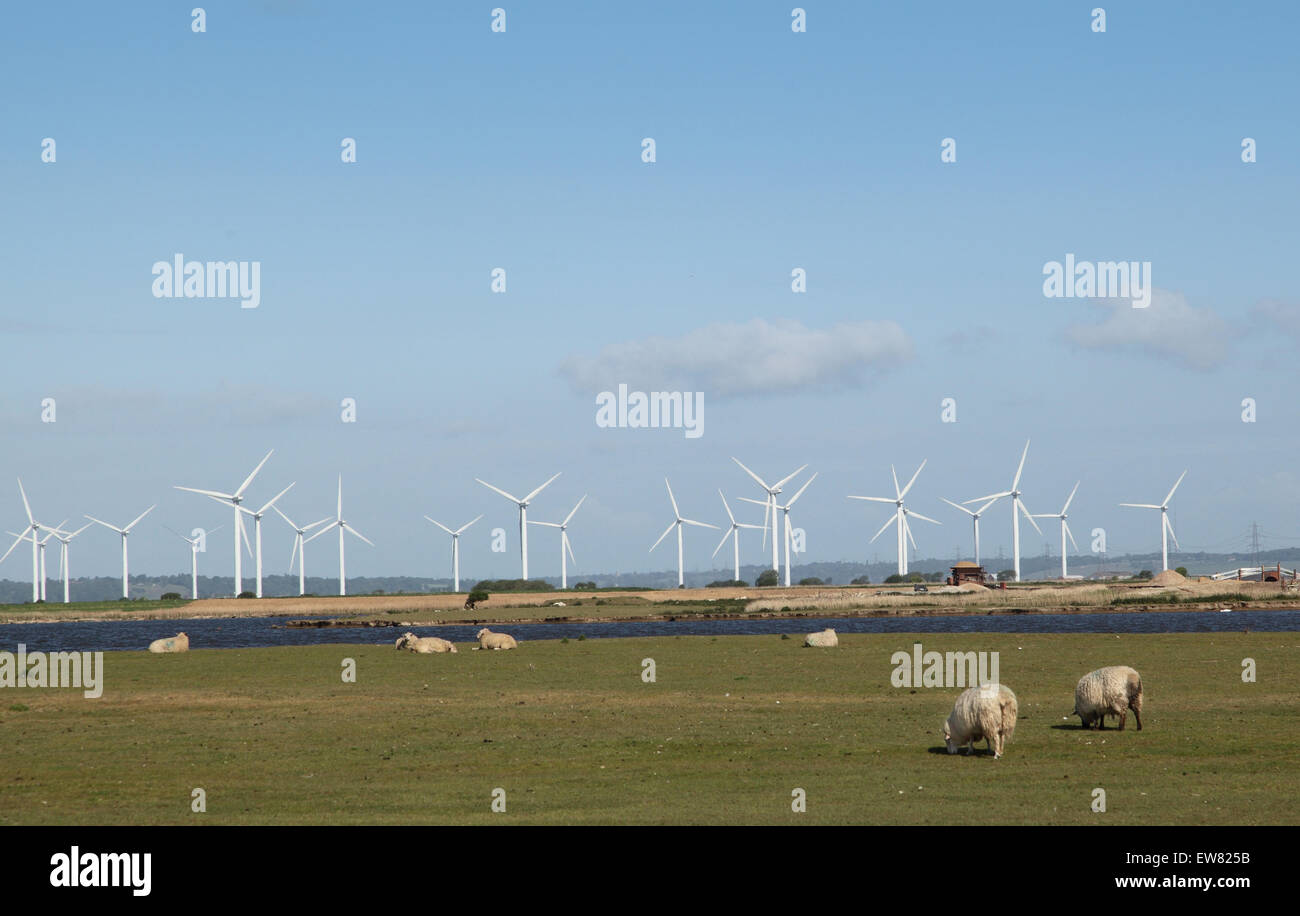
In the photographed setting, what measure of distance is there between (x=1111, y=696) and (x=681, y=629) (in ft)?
213

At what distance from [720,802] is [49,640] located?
82763 millimetres

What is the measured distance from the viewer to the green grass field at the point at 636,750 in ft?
64.7

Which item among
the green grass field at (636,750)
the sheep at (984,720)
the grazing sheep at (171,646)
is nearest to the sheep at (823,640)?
the green grass field at (636,750)

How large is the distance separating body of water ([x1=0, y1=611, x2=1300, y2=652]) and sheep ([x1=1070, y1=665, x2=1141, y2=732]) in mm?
44262

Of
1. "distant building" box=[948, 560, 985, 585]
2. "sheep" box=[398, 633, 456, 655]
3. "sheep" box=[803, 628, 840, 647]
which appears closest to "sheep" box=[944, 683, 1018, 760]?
"sheep" box=[803, 628, 840, 647]

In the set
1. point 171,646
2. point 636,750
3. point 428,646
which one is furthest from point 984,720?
point 171,646

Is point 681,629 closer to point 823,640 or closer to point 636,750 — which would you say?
point 823,640

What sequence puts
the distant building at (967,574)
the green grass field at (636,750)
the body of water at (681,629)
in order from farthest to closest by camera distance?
the distant building at (967,574) < the body of water at (681,629) < the green grass field at (636,750)

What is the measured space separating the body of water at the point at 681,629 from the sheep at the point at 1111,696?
44.3 metres

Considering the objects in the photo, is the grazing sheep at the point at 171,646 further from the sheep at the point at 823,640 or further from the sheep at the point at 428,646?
the sheep at the point at 823,640

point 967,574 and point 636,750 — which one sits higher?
point 636,750

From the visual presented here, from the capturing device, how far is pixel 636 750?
86.9 feet
